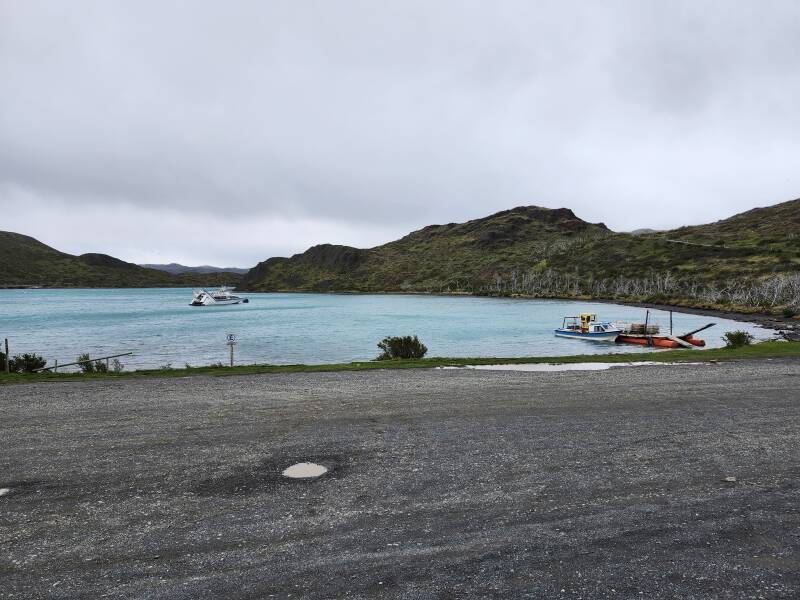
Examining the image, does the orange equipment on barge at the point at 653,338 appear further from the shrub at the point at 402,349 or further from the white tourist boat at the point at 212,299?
the white tourist boat at the point at 212,299

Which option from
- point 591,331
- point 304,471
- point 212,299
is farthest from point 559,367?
point 212,299

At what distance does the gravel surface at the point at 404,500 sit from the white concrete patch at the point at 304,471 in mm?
152

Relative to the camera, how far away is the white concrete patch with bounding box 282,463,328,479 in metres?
7.49

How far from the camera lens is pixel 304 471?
25.1 ft

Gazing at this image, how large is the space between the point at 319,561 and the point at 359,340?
48.3 meters

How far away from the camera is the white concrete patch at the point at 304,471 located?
7.49 meters

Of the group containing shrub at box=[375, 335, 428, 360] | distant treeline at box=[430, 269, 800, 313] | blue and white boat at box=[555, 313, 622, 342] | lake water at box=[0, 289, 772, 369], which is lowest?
lake water at box=[0, 289, 772, 369]

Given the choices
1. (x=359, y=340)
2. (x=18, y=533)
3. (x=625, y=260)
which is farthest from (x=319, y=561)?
(x=625, y=260)

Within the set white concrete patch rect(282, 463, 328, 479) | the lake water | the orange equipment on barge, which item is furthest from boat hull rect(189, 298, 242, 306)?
white concrete patch rect(282, 463, 328, 479)

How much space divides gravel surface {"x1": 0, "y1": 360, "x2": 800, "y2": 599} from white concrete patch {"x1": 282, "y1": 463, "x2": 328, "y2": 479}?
0.15 meters

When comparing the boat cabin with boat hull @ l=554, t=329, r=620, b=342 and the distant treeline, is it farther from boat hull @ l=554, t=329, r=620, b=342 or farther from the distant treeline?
the distant treeline

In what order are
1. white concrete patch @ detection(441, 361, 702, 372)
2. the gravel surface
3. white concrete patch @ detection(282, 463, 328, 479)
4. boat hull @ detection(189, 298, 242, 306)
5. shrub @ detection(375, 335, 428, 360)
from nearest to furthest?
the gravel surface → white concrete patch @ detection(282, 463, 328, 479) → white concrete patch @ detection(441, 361, 702, 372) → shrub @ detection(375, 335, 428, 360) → boat hull @ detection(189, 298, 242, 306)

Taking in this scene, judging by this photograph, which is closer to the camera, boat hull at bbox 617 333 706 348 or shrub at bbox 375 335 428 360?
shrub at bbox 375 335 428 360

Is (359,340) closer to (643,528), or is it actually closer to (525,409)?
(525,409)
